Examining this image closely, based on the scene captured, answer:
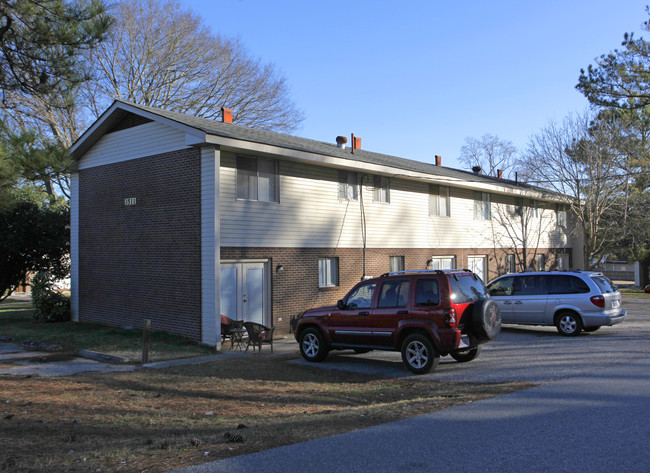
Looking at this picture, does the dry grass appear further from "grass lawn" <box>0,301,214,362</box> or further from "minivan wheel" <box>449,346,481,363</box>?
"minivan wheel" <box>449,346,481,363</box>

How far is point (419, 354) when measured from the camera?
10.6 metres

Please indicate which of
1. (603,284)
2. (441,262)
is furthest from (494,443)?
(441,262)

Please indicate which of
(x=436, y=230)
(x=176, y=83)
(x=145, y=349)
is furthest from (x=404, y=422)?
(x=176, y=83)

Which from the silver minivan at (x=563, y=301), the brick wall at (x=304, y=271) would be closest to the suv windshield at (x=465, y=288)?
the silver minivan at (x=563, y=301)

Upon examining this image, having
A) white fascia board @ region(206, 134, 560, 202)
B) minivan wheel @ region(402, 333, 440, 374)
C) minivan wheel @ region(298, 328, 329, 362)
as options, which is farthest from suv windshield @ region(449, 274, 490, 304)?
white fascia board @ region(206, 134, 560, 202)

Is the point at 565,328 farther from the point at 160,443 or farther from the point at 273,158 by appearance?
the point at 160,443

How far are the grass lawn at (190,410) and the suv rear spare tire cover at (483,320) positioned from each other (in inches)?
53.2

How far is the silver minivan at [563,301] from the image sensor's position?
14680 mm

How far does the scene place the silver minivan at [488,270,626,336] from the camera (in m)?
14.7

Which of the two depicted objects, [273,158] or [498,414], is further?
[273,158]

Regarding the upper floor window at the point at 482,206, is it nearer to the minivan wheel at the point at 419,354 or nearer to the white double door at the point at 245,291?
the white double door at the point at 245,291

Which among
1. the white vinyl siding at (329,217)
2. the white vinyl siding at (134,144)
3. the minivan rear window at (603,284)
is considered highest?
the white vinyl siding at (134,144)

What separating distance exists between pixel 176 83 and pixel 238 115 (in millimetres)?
4137

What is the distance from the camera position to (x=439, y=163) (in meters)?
30.2
